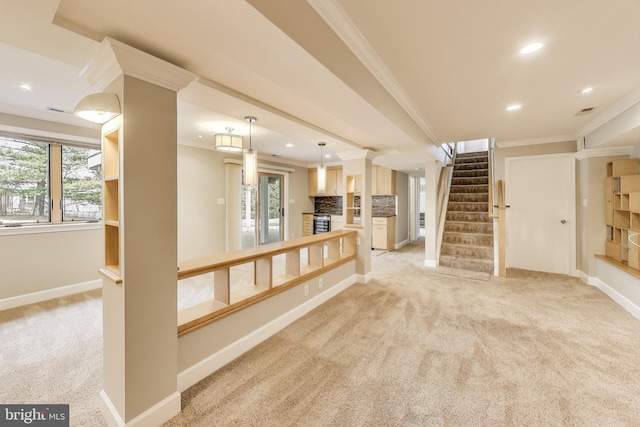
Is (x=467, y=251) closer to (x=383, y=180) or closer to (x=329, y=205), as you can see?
(x=383, y=180)

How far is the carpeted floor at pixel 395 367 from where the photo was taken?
1646 mm

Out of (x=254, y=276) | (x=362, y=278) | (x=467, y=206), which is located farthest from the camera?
(x=467, y=206)

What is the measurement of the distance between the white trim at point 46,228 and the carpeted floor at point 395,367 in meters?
0.93

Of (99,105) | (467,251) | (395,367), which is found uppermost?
(99,105)

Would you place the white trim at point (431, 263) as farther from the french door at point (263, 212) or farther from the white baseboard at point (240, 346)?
the french door at point (263, 212)

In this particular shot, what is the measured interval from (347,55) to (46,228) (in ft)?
14.2

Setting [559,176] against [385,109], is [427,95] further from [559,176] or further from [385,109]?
[559,176]

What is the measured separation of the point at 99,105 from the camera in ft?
4.59

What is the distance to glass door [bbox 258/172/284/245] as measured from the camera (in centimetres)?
654

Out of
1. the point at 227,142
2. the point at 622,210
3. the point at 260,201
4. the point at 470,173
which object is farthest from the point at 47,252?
the point at 470,173

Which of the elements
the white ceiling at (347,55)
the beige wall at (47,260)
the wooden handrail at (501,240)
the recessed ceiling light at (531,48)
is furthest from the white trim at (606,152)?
the beige wall at (47,260)

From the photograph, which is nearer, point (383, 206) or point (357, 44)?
point (357, 44)

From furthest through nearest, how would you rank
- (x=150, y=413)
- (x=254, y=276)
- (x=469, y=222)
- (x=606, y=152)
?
(x=469, y=222), (x=606, y=152), (x=254, y=276), (x=150, y=413)

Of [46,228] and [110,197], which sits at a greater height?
[110,197]
